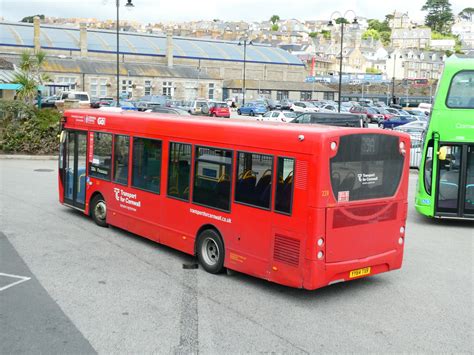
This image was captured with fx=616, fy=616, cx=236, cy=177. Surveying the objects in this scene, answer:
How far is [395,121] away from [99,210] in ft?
139

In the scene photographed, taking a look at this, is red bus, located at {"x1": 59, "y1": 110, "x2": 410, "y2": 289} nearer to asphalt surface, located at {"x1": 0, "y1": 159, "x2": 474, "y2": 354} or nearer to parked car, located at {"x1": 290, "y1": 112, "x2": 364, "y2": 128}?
asphalt surface, located at {"x1": 0, "y1": 159, "x2": 474, "y2": 354}

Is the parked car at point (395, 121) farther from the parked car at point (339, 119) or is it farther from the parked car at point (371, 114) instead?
the parked car at point (339, 119)

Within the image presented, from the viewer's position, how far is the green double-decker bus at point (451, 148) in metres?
14.4

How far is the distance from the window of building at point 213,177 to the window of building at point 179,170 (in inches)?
9.7

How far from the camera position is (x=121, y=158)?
12.4m

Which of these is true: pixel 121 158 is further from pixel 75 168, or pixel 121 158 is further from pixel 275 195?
pixel 275 195

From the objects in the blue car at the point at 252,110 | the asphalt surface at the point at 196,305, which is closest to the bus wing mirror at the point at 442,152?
the asphalt surface at the point at 196,305

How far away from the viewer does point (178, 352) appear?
22.1 ft

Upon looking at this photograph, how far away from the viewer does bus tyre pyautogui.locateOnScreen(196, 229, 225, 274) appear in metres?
9.82

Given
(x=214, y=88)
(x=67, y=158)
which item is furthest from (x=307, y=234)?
(x=214, y=88)

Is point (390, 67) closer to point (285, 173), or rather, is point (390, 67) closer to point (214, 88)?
point (214, 88)

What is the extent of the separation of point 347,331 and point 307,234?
141cm

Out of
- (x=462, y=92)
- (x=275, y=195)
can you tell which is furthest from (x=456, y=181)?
(x=275, y=195)

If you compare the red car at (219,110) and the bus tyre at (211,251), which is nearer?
the bus tyre at (211,251)
